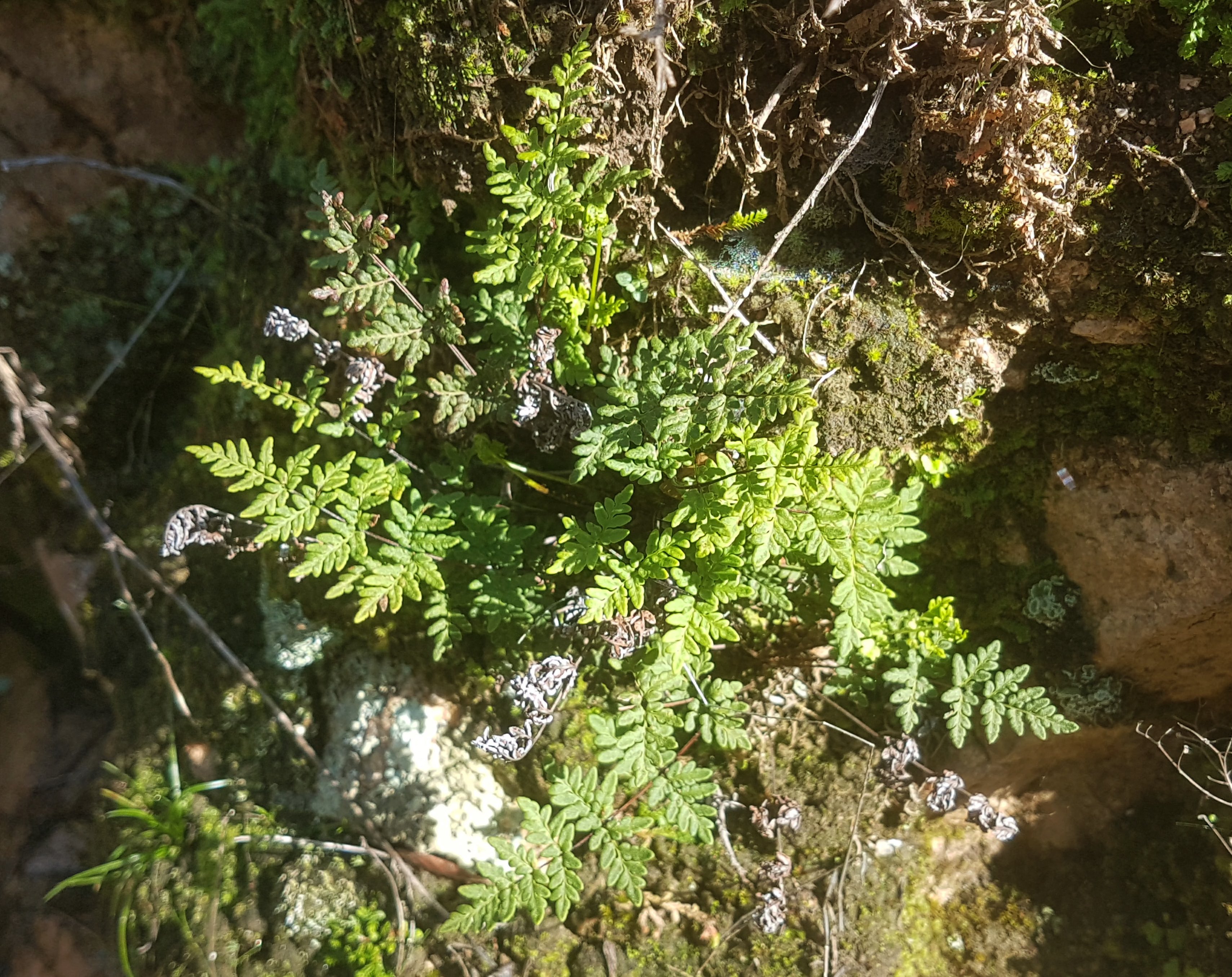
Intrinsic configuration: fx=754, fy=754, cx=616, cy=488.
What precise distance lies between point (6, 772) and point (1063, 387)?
640cm

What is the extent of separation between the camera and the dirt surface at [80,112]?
12.7ft

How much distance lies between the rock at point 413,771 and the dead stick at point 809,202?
7.54 feet

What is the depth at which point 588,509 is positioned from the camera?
3.10 metres

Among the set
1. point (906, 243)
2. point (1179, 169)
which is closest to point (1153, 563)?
point (1179, 169)

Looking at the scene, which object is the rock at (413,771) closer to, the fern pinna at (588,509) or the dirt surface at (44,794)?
the fern pinna at (588,509)

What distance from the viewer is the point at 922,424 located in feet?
8.84

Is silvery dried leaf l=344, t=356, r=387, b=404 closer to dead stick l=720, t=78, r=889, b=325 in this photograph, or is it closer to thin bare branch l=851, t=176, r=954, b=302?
dead stick l=720, t=78, r=889, b=325

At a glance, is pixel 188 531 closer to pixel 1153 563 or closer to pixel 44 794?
pixel 44 794

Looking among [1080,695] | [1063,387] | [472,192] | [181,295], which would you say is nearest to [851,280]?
[1063,387]

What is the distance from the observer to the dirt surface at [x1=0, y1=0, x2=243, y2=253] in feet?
12.7

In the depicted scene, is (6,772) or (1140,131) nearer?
(1140,131)

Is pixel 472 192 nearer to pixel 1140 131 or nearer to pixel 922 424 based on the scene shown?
pixel 922 424

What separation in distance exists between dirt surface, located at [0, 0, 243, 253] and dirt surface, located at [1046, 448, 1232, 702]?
14.5ft

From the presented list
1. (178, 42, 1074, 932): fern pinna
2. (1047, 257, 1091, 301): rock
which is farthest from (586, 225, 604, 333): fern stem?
(1047, 257, 1091, 301): rock
